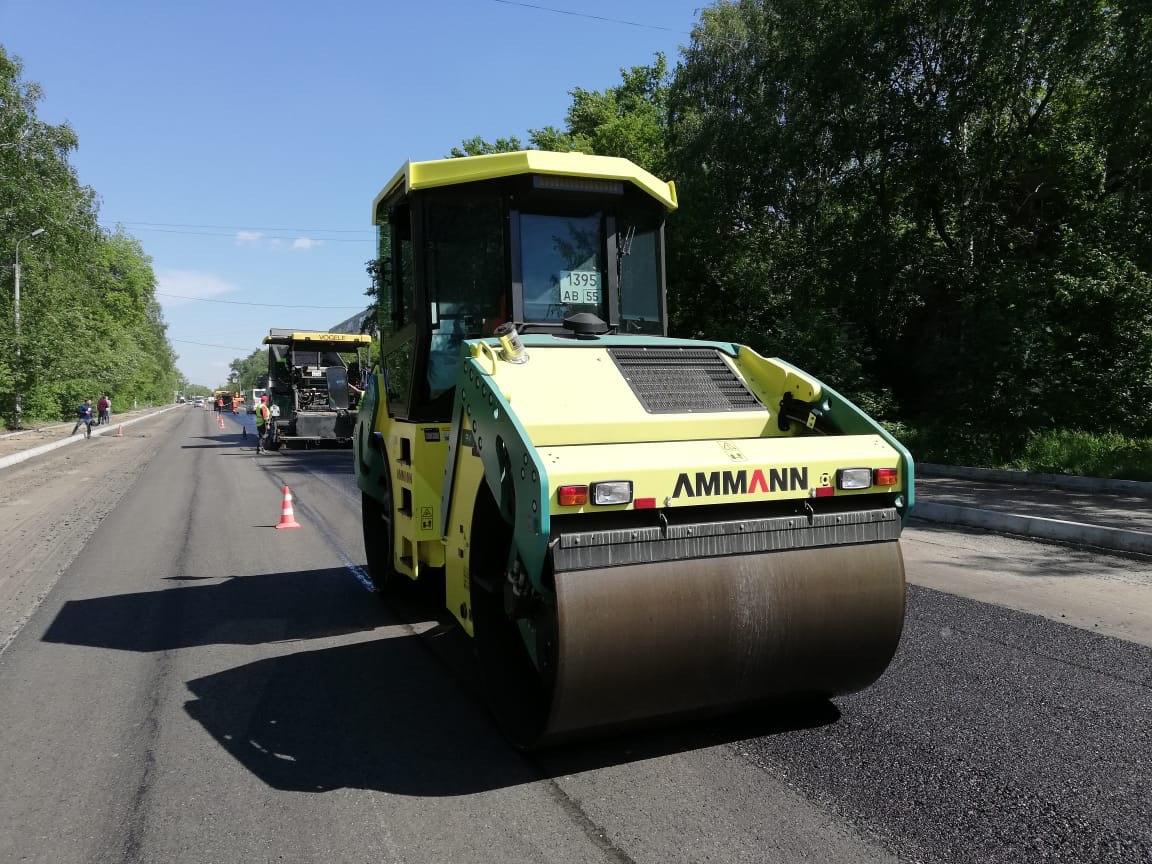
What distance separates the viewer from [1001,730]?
3.96 m

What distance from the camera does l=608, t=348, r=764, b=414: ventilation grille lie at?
4363 millimetres

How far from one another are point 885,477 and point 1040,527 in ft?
22.2

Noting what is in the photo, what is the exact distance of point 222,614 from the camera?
649cm

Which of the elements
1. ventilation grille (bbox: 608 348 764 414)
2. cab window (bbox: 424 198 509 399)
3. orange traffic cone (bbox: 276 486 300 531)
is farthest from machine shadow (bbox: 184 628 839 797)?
orange traffic cone (bbox: 276 486 300 531)

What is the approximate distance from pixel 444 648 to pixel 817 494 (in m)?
2.79

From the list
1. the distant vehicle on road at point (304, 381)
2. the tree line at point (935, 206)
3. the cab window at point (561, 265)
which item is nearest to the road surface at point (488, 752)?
the cab window at point (561, 265)

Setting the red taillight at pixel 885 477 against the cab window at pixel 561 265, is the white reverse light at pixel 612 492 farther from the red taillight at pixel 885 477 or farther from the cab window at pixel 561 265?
the cab window at pixel 561 265

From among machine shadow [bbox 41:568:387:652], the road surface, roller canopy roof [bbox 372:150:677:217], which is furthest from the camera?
machine shadow [bbox 41:568:387:652]

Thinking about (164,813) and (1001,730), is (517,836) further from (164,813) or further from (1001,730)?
(1001,730)

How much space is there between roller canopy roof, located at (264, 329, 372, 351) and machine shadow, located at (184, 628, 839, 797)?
2121 cm

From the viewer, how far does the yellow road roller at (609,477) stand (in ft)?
11.0

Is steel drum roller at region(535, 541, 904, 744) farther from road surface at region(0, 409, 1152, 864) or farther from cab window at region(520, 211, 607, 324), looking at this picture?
cab window at region(520, 211, 607, 324)

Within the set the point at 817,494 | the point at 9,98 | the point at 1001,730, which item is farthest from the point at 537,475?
the point at 9,98

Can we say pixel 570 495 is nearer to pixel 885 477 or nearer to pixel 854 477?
pixel 854 477
